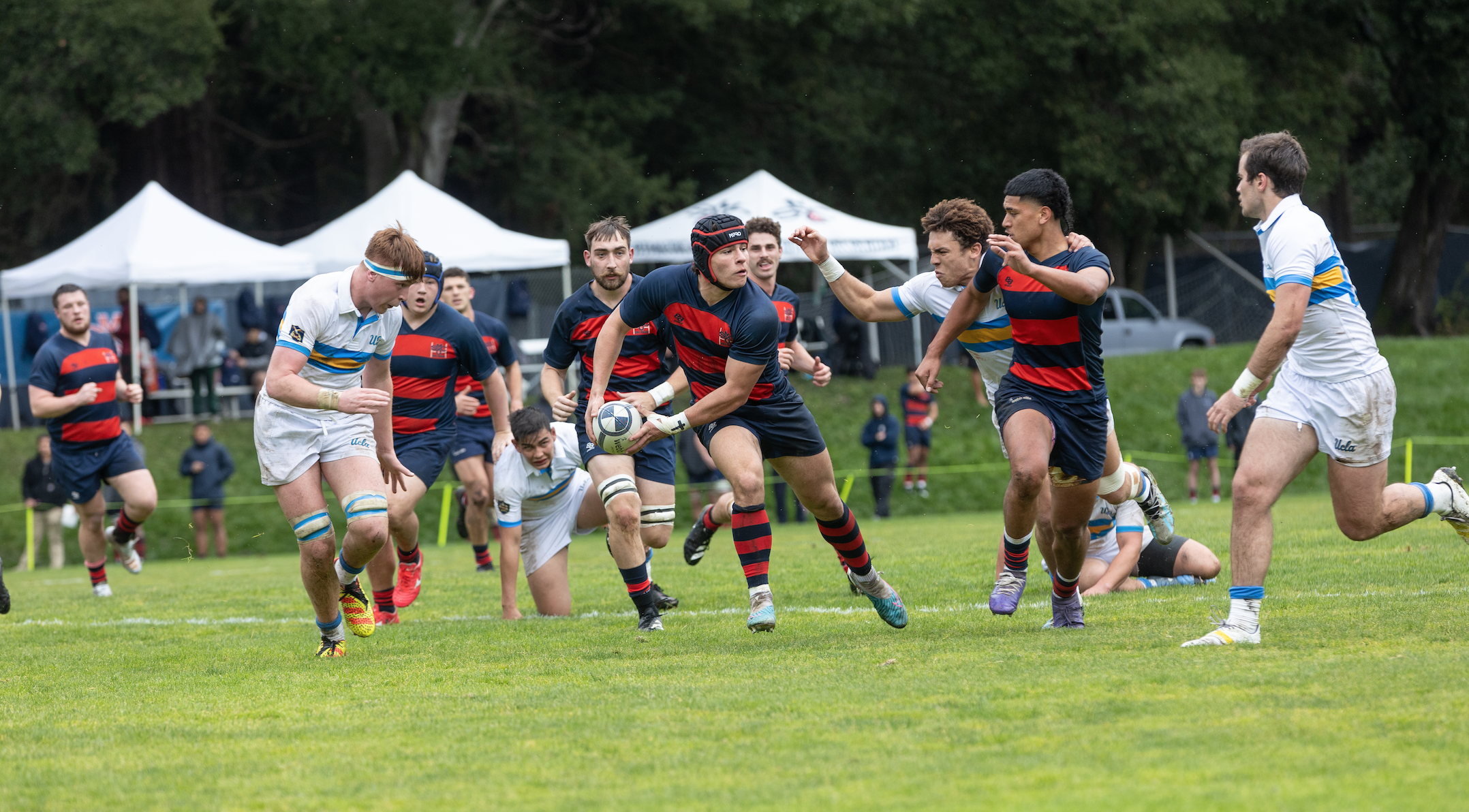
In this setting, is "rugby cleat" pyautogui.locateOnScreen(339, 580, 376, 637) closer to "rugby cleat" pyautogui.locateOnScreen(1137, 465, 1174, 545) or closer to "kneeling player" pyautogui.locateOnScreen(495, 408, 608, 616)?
"kneeling player" pyautogui.locateOnScreen(495, 408, 608, 616)

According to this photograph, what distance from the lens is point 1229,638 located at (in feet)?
19.0

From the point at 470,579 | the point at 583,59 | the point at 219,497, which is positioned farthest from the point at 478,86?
the point at 470,579

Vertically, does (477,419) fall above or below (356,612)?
above

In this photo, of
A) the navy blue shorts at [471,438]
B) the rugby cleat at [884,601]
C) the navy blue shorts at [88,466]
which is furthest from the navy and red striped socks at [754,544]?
the navy blue shorts at [88,466]

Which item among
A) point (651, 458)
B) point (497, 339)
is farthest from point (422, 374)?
point (651, 458)

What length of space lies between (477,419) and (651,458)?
359 centimetres

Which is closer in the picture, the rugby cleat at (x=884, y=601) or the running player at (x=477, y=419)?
the rugby cleat at (x=884, y=601)

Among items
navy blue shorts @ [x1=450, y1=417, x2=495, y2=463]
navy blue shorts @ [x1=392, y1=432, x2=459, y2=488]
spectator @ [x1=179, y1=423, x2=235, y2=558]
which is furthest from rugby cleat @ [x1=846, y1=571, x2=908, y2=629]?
spectator @ [x1=179, y1=423, x2=235, y2=558]

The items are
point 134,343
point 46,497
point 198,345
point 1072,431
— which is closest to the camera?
point 1072,431

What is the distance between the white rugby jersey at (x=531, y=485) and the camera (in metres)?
8.35

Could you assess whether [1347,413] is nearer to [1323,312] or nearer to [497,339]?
[1323,312]

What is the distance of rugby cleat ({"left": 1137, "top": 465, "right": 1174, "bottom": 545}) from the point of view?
795cm

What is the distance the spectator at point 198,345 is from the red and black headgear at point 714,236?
16.3m

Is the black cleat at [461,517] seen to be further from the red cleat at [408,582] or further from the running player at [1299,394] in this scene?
the running player at [1299,394]
